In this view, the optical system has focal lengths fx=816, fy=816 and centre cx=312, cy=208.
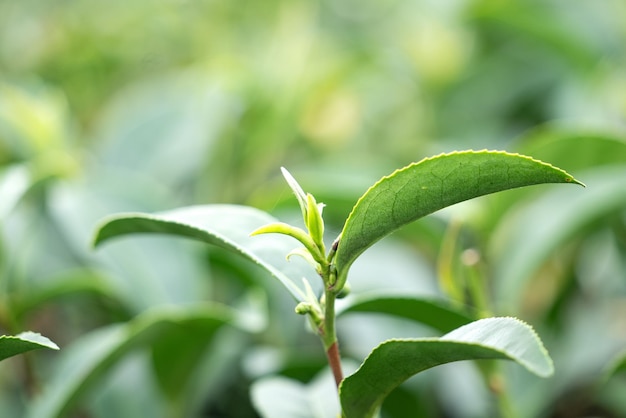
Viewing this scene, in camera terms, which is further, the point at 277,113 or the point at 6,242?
the point at 277,113

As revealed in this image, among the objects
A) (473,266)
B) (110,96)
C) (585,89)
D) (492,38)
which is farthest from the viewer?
(110,96)

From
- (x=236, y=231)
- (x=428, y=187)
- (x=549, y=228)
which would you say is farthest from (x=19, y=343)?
(x=549, y=228)

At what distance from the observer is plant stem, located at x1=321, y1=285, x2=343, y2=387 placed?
532 mm

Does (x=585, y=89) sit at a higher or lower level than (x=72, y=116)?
lower

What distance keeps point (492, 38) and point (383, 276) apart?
2.26ft

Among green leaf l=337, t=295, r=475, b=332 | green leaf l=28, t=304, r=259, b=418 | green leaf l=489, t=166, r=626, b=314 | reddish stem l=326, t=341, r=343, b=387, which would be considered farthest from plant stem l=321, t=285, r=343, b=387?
green leaf l=489, t=166, r=626, b=314

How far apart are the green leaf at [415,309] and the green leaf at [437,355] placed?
0.14 m

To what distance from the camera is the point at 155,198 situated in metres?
1.07

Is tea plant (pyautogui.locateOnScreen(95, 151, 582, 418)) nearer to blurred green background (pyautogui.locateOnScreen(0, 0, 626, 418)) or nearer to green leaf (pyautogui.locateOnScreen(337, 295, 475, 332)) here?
green leaf (pyautogui.locateOnScreen(337, 295, 475, 332))

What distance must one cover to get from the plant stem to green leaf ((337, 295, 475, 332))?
0.40ft

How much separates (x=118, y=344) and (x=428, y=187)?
39 cm

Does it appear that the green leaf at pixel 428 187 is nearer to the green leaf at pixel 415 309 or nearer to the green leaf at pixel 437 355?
the green leaf at pixel 437 355

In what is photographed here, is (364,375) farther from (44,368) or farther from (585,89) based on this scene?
(585,89)

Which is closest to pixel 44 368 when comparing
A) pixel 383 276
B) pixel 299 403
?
pixel 383 276
